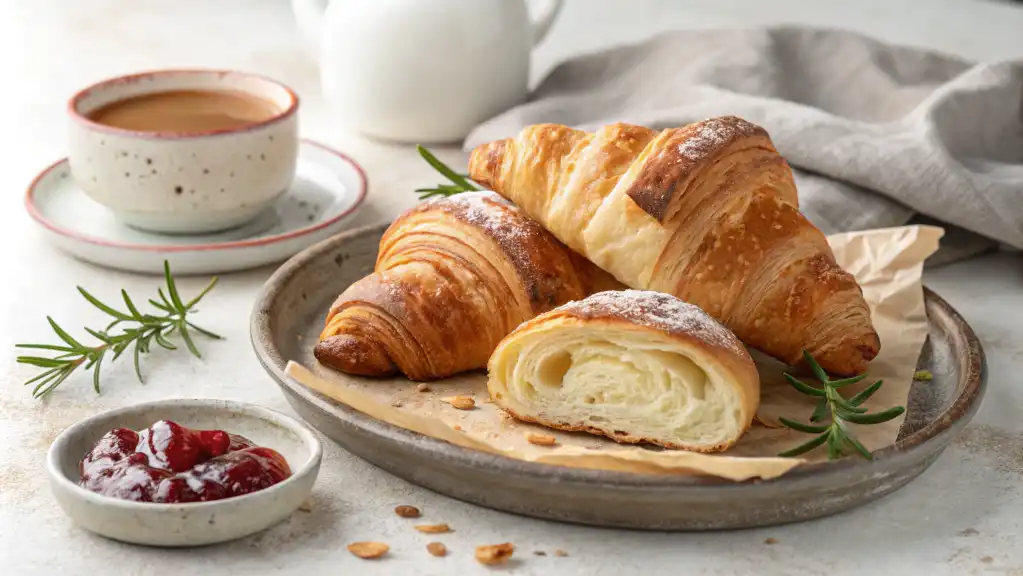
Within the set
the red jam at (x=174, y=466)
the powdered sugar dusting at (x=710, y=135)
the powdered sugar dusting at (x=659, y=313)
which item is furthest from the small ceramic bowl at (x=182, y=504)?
the powdered sugar dusting at (x=710, y=135)

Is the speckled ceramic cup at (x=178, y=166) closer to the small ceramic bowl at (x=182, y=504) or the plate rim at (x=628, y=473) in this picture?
the plate rim at (x=628, y=473)

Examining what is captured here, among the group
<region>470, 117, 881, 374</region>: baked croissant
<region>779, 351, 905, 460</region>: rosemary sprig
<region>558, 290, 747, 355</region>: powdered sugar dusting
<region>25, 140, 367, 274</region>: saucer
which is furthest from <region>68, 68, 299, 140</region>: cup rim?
<region>779, 351, 905, 460</region>: rosemary sprig

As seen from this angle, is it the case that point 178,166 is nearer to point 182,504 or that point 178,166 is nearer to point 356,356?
point 356,356

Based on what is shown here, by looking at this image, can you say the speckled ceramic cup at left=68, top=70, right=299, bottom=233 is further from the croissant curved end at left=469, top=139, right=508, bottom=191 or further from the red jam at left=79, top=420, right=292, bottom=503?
the red jam at left=79, top=420, right=292, bottom=503

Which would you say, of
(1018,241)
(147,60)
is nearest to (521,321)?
(1018,241)

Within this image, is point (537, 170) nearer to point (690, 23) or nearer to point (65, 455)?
point (65, 455)
